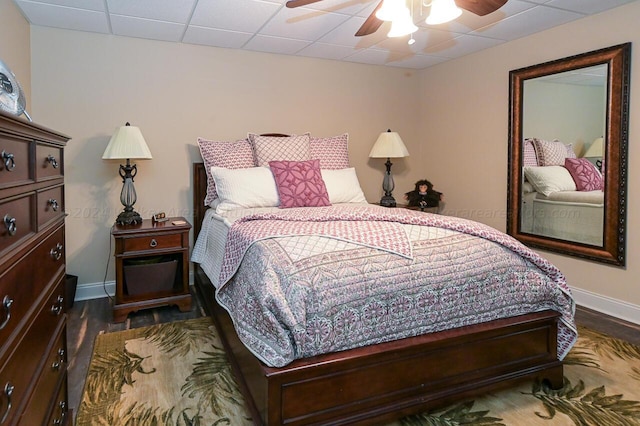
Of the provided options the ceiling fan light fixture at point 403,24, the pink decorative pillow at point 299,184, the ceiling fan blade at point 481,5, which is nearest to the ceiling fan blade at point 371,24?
the ceiling fan light fixture at point 403,24

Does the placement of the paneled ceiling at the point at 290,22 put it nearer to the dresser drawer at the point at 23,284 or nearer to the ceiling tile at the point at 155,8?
the ceiling tile at the point at 155,8

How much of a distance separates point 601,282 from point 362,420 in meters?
2.46

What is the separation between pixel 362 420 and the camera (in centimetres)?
164

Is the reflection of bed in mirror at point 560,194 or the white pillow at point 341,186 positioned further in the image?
the white pillow at point 341,186

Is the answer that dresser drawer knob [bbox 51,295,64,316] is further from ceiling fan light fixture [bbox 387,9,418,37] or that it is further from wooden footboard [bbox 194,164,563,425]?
ceiling fan light fixture [bbox 387,9,418,37]

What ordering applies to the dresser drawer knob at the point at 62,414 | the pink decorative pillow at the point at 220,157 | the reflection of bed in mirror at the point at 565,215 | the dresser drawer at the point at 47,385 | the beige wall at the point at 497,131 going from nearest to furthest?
the dresser drawer at the point at 47,385
the dresser drawer knob at the point at 62,414
the beige wall at the point at 497,131
the reflection of bed in mirror at the point at 565,215
the pink decorative pillow at the point at 220,157

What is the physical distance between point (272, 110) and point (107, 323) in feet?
7.73

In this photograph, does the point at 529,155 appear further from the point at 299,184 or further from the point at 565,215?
the point at 299,184

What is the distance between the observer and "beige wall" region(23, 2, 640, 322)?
3150 mm

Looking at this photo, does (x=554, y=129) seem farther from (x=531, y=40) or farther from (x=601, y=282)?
(x=601, y=282)

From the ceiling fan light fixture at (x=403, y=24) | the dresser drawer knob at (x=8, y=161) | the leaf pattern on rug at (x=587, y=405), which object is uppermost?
the ceiling fan light fixture at (x=403, y=24)

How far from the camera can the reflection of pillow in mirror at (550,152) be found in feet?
10.9

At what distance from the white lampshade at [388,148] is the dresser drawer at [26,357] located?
10.5ft

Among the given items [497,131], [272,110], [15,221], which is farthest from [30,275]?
[497,131]
